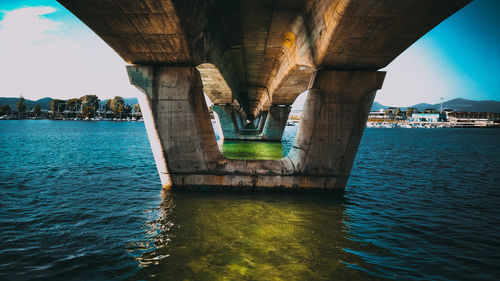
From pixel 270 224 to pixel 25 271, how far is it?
6085 mm

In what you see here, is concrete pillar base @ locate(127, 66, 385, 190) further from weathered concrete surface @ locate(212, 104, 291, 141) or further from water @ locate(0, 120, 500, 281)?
weathered concrete surface @ locate(212, 104, 291, 141)

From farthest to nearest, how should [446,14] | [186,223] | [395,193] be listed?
[395,193] → [186,223] → [446,14]

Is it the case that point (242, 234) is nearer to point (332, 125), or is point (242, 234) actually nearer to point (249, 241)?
point (249, 241)

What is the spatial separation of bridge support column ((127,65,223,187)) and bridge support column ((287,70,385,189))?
4.08 meters

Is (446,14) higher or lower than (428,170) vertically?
higher

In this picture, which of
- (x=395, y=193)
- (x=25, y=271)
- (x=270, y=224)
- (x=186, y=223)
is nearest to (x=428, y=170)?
(x=395, y=193)

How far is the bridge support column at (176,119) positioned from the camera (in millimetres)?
9836

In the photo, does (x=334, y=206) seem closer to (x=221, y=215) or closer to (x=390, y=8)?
(x=221, y=215)

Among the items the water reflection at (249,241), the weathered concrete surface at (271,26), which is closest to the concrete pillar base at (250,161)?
the weathered concrete surface at (271,26)

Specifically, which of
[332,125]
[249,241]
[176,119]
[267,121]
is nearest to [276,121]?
[267,121]

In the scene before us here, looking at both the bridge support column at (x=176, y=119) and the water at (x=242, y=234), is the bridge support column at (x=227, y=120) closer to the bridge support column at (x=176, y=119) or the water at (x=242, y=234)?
the water at (x=242, y=234)

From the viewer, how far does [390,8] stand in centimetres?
648

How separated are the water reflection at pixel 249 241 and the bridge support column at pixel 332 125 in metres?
1.45

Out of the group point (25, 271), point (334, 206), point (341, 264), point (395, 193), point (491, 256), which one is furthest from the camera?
point (395, 193)
